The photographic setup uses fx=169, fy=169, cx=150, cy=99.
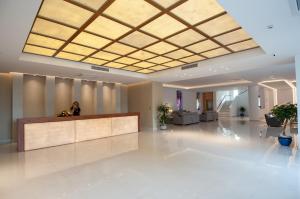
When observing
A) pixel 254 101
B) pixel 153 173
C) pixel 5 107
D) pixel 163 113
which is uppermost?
pixel 254 101

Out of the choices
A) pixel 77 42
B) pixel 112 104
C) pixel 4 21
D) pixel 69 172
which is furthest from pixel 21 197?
pixel 112 104

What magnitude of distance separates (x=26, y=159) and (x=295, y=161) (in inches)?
276

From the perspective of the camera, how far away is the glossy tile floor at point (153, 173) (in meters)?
2.75

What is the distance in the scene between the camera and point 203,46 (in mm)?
4945

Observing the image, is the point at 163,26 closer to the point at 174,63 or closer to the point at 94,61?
the point at 174,63

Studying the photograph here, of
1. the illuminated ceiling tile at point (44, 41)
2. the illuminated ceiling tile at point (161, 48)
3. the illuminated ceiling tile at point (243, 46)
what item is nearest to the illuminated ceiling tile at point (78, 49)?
the illuminated ceiling tile at point (44, 41)

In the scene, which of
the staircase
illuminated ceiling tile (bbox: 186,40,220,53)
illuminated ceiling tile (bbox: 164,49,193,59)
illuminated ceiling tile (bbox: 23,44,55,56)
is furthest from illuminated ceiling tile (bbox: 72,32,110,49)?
the staircase

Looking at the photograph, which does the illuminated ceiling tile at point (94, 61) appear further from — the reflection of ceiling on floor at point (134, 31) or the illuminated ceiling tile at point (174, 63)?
the illuminated ceiling tile at point (174, 63)

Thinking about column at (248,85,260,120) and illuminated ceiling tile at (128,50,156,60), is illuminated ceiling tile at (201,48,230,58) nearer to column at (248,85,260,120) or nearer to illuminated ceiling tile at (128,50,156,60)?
illuminated ceiling tile at (128,50,156,60)

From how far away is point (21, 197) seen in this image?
265 centimetres

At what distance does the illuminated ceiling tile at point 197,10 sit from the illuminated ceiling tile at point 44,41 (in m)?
3.21

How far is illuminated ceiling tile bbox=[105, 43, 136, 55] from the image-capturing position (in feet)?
15.8

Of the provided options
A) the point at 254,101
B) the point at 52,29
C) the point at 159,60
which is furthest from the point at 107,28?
the point at 254,101

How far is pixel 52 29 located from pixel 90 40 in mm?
917
